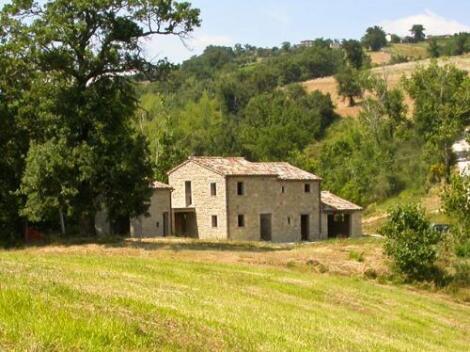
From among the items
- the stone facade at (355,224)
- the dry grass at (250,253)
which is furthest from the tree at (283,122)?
the dry grass at (250,253)

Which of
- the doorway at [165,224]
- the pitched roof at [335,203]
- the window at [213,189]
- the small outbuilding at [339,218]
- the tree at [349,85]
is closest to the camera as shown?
the window at [213,189]

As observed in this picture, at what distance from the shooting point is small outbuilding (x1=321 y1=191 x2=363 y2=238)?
63.8m

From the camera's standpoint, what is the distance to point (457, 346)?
77.7 feet

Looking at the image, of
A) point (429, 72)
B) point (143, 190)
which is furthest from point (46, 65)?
point (429, 72)

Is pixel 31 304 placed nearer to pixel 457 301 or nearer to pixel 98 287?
pixel 98 287

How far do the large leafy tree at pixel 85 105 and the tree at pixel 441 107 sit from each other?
53.3m

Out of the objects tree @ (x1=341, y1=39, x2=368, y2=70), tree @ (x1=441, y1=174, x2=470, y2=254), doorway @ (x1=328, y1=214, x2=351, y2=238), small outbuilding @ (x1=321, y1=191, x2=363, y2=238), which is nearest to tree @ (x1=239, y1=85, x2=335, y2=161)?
tree @ (x1=341, y1=39, x2=368, y2=70)

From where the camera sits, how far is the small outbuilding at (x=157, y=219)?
56.7 meters

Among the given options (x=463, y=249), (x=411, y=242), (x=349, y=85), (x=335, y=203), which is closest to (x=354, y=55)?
(x=349, y=85)

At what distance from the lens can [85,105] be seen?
4309 cm

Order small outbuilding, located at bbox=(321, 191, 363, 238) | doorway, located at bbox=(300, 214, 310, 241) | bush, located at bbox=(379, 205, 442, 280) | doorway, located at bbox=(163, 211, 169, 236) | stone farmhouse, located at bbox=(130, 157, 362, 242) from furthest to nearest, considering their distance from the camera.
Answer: small outbuilding, located at bbox=(321, 191, 363, 238)
doorway, located at bbox=(300, 214, 310, 241)
doorway, located at bbox=(163, 211, 169, 236)
stone farmhouse, located at bbox=(130, 157, 362, 242)
bush, located at bbox=(379, 205, 442, 280)

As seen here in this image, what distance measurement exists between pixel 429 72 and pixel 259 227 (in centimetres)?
4829

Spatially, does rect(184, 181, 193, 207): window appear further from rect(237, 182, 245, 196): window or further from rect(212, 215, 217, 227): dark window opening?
rect(237, 182, 245, 196): window

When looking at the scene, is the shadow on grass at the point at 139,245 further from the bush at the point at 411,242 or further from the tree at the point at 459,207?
the tree at the point at 459,207
